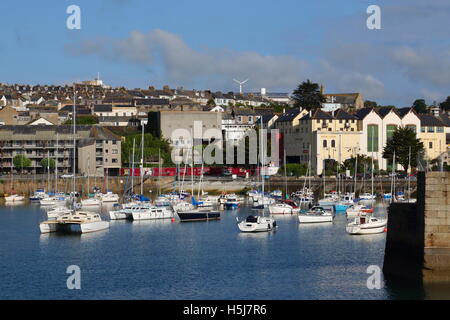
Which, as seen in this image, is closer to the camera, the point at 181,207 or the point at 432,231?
the point at 432,231

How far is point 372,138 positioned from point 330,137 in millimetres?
5673

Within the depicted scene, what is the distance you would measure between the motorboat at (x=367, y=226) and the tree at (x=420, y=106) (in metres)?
111

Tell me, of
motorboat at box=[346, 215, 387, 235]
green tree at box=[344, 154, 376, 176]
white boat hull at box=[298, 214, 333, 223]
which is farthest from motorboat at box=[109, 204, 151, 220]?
green tree at box=[344, 154, 376, 176]

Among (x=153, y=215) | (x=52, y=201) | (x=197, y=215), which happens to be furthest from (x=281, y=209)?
(x=52, y=201)

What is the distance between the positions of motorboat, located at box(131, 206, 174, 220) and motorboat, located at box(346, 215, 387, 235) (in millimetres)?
18022

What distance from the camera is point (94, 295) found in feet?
118

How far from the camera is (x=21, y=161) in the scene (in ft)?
374

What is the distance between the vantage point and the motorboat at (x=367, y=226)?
184 feet

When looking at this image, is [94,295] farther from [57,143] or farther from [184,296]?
[57,143]

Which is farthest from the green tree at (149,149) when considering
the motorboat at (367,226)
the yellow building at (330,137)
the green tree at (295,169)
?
the motorboat at (367,226)

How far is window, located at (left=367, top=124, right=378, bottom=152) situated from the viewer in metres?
113

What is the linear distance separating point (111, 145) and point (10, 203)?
2400 cm

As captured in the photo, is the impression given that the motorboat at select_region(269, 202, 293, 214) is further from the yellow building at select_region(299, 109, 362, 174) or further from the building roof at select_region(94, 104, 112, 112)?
the building roof at select_region(94, 104, 112, 112)

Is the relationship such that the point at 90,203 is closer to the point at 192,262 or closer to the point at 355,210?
the point at 355,210
